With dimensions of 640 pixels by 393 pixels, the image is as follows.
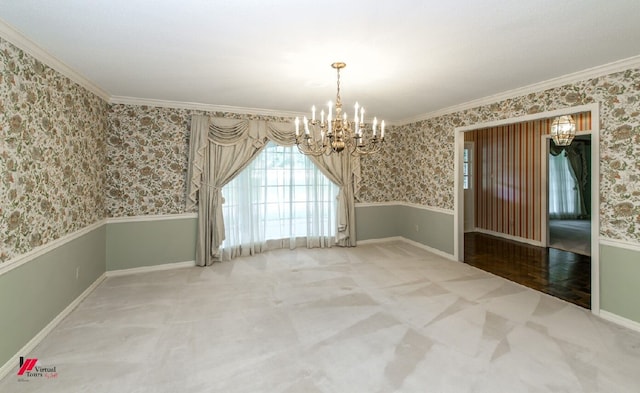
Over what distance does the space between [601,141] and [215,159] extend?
4.65m

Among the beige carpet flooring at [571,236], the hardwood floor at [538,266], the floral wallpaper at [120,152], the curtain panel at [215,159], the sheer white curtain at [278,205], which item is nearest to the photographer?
the floral wallpaper at [120,152]

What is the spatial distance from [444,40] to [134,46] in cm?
249

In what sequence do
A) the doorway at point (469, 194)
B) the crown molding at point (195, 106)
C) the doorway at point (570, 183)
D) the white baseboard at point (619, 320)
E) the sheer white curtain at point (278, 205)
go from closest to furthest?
the white baseboard at point (619, 320) → the crown molding at point (195, 106) → the sheer white curtain at point (278, 205) → the doorway at point (469, 194) → the doorway at point (570, 183)

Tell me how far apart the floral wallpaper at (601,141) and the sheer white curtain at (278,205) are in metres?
1.74

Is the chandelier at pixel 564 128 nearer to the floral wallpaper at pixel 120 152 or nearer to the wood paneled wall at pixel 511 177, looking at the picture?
the floral wallpaper at pixel 120 152

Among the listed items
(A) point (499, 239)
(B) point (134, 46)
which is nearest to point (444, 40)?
(B) point (134, 46)

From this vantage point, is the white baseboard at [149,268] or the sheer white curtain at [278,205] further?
the sheer white curtain at [278,205]

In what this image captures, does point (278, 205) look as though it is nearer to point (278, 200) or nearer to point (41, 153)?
point (278, 200)

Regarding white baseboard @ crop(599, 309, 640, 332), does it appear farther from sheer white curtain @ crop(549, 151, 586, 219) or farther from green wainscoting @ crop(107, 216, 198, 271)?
sheer white curtain @ crop(549, 151, 586, 219)

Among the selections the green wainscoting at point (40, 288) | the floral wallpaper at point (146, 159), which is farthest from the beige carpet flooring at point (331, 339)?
the floral wallpaper at point (146, 159)

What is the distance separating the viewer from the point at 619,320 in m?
2.80

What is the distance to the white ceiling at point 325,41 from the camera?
1886mm

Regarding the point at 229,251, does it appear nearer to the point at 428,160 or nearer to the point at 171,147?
the point at 171,147

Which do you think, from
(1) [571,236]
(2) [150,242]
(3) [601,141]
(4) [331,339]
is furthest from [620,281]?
(2) [150,242]
